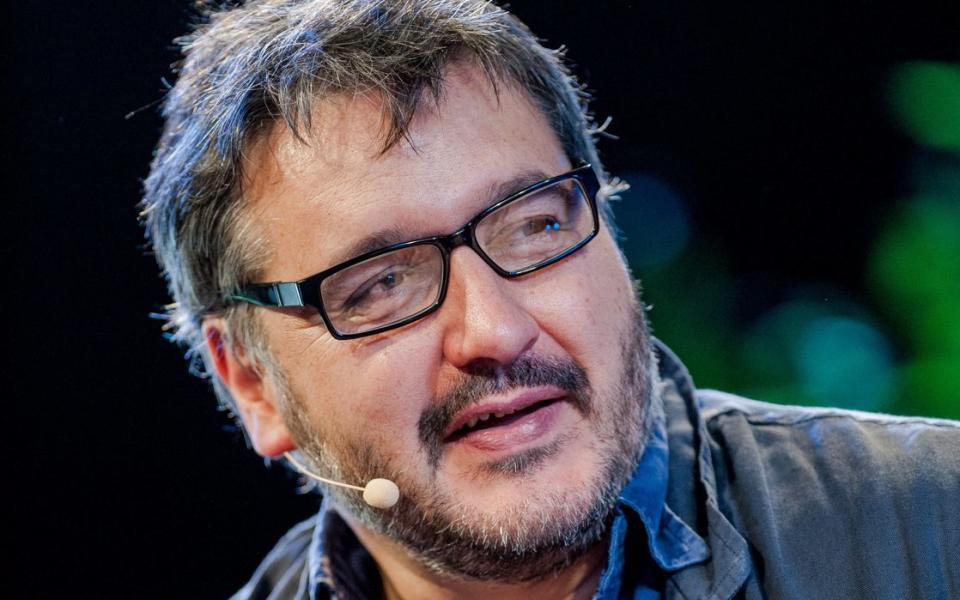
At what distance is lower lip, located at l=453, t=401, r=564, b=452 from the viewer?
1.55m

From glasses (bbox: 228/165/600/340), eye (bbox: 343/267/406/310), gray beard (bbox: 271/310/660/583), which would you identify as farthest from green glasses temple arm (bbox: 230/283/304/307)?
gray beard (bbox: 271/310/660/583)

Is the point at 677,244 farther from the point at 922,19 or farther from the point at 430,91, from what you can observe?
the point at 430,91

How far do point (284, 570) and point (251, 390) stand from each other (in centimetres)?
60

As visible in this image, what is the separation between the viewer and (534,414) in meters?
1.57

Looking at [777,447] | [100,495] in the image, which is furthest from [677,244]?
[100,495]

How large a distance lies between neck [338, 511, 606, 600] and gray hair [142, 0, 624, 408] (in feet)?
1.63

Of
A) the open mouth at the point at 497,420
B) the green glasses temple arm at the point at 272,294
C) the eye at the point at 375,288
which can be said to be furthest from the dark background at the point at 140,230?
the open mouth at the point at 497,420

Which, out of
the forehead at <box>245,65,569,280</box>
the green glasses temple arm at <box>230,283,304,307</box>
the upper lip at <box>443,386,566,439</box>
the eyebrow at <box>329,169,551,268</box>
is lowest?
the upper lip at <box>443,386,566,439</box>

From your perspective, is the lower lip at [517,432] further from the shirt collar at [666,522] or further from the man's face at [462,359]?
the shirt collar at [666,522]

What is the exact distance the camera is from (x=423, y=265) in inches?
65.4

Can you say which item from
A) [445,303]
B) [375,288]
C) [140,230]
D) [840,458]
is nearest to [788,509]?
[840,458]

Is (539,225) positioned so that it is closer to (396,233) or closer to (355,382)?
(396,233)

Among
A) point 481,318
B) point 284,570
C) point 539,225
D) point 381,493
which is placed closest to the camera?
point 481,318

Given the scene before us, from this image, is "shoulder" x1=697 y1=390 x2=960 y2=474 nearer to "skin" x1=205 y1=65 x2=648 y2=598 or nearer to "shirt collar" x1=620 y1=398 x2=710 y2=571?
"shirt collar" x1=620 y1=398 x2=710 y2=571
